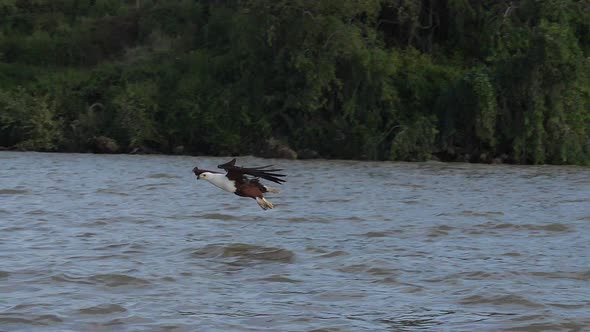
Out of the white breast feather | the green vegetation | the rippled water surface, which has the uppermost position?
the green vegetation

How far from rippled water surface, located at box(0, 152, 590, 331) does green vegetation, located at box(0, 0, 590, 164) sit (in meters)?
9.29

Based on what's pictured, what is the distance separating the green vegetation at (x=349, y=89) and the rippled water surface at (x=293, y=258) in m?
9.29

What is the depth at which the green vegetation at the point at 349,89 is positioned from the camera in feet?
101

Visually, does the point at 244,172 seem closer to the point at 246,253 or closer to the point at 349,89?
the point at 246,253

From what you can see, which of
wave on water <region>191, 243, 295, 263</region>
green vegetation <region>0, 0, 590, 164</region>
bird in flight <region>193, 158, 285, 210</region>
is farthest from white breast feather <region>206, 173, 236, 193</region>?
green vegetation <region>0, 0, 590, 164</region>

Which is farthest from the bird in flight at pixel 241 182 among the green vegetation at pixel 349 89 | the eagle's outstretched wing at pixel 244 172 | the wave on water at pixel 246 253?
the green vegetation at pixel 349 89

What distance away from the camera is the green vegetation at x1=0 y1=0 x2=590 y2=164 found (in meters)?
30.7

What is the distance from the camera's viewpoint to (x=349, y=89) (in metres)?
32.8

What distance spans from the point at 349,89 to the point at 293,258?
21074 mm

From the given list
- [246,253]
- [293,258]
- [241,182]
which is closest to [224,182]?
[241,182]

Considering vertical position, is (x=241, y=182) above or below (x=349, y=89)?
below

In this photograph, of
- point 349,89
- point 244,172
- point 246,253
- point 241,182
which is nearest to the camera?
point 244,172

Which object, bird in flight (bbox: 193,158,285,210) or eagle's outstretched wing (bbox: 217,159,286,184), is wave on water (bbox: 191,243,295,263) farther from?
eagle's outstretched wing (bbox: 217,159,286,184)

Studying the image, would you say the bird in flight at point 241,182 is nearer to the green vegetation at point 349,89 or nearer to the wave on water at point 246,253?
the wave on water at point 246,253
